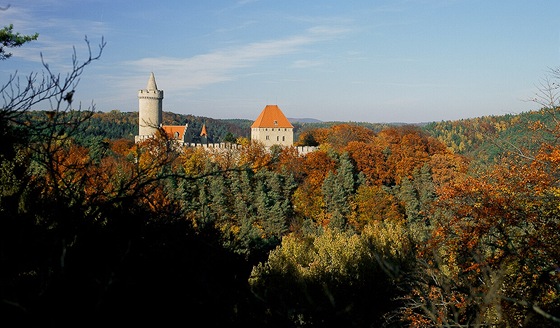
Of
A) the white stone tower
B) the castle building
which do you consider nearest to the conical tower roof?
the white stone tower

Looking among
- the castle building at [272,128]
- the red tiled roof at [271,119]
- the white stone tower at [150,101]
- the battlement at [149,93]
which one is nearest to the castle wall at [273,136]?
the castle building at [272,128]

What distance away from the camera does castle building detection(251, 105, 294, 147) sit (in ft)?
146

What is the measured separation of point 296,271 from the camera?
51.5 ft

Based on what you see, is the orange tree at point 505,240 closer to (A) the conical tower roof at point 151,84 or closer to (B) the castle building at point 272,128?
(B) the castle building at point 272,128

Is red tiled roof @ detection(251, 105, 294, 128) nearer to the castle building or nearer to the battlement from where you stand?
the castle building

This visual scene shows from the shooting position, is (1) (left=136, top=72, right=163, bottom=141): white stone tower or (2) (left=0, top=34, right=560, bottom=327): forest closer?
(2) (left=0, top=34, right=560, bottom=327): forest

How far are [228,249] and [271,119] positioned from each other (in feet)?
125

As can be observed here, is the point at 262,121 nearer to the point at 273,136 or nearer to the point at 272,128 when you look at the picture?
the point at 272,128

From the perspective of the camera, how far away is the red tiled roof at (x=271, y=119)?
146 feet

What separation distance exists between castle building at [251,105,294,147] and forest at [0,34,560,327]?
17.9m

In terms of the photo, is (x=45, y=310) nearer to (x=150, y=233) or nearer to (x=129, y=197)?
(x=129, y=197)

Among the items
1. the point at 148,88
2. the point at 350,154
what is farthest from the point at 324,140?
the point at 148,88

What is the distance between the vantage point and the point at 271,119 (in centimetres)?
4478

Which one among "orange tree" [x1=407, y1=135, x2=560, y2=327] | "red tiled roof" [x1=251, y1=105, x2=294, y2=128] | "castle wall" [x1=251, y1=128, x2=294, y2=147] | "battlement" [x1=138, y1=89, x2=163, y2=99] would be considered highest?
"battlement" [x1=138, y1=89, x2=163, y2=99]
